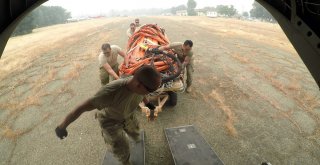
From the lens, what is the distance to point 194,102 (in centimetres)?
643

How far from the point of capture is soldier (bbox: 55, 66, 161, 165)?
2.61 metres

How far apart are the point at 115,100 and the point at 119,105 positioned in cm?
11

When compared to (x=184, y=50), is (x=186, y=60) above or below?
below

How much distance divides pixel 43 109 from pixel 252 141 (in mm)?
5422

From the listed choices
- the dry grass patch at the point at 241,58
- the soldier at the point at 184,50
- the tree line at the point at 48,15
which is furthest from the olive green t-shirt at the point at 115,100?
the tree line at the point at 48,15

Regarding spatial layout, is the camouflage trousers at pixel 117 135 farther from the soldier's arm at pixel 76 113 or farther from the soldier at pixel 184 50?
the soldier at pixel 184 50

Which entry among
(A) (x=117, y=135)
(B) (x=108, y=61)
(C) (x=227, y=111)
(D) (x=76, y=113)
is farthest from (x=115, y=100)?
(C) (x=227, y=111)

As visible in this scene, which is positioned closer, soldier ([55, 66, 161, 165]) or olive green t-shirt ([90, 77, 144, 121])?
soldier ([55, 66, 161, 165])

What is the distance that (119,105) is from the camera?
3.04 m

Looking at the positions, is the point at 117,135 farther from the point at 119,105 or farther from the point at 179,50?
the point at 179,50

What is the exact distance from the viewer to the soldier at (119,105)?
2.61m

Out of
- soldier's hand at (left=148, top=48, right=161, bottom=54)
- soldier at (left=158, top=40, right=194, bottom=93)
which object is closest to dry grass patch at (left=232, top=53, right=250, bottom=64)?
soldier at (left=158, top=40, right=194, bottom=93)

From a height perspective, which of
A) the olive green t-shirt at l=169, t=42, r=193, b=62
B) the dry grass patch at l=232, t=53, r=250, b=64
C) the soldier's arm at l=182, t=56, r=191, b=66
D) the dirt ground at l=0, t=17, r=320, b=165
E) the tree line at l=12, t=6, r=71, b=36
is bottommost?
the dirt ground at l=0, t=17, r=320, b=165

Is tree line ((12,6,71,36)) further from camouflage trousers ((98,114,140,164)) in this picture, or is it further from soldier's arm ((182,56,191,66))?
camouflage trousers ((98,114,140,164))
